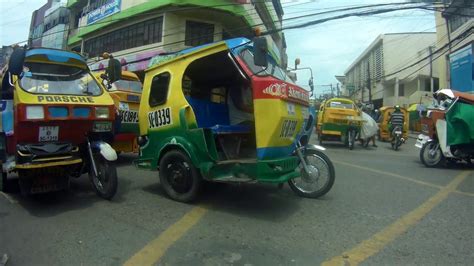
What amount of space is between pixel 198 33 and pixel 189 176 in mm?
19640

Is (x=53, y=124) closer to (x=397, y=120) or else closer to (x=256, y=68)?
(x=256, y=68)

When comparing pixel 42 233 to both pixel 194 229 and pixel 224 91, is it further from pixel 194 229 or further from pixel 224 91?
pixel 224 91

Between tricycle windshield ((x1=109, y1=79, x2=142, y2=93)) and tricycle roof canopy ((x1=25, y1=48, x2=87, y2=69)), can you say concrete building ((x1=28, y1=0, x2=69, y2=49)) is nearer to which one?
tricycle windshield ((x1=109, y1=79, x2=142, y2=93))

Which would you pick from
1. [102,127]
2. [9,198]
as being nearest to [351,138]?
[102,127]

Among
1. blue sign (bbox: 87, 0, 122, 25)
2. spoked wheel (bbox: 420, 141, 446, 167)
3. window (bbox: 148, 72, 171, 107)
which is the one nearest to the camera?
window (bbox: 148, 72, 171, 107)

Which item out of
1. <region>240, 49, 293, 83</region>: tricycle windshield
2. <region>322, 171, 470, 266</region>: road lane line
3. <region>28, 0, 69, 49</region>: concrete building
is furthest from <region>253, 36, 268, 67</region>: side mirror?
<region>28, 0, 69, 49</region>: concrete building

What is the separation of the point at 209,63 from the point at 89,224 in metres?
3.11

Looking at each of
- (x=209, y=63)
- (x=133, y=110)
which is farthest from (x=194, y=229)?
(x=133, y=110)

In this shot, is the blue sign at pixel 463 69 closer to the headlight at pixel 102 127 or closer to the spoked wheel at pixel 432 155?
the spoked wheel at pixel 432 155

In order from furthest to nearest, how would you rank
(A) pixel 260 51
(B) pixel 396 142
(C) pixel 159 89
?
(B) pixel 396 142 → (C) pixel 159 89 → (A) pixel 260 51

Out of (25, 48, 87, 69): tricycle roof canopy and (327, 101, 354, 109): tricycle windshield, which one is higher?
(25, 48, 87, 69): tricycle roof canopy

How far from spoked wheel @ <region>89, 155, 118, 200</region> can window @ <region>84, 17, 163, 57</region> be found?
61.7ft

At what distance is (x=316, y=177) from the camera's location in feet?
21.2

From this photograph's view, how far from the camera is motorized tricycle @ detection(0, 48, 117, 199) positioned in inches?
220
